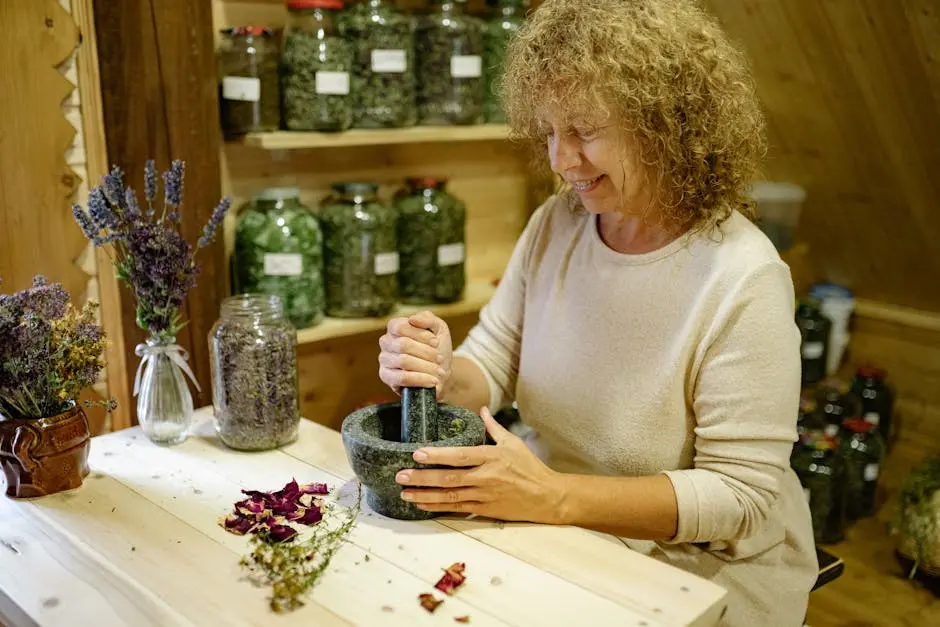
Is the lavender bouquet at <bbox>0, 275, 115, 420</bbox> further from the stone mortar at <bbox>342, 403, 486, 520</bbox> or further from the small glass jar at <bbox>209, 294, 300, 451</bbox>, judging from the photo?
the stone mortar at <bbox>342, 403, 486, 520</bbox>

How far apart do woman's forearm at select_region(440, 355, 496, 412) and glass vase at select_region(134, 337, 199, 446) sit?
0.43 m

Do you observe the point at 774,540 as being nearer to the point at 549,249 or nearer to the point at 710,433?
the point at 710,433

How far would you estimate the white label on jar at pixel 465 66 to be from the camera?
6.80 feet

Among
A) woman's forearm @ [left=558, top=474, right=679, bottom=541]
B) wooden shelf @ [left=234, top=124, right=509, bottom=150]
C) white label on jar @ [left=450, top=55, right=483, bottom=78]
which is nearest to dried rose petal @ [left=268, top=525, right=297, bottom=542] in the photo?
woman's forearm @ [left=558, top=474, right=679, bottom=541]

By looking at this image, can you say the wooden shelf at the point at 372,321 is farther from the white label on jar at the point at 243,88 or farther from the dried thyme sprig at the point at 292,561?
the dried thyme sprig at the point at 292,561

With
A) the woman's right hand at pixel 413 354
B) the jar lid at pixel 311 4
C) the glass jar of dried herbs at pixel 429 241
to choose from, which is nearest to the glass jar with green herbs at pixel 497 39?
the glass jar of dried herbs at pixel 429 241

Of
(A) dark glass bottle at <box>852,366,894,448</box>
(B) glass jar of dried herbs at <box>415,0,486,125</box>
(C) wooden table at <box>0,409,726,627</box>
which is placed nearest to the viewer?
(C) wooden table at <box>0,409,726,627</box>

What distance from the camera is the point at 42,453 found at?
1.21m

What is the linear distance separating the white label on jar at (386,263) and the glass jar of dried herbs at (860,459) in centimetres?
144

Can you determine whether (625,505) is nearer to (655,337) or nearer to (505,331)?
(655,337)

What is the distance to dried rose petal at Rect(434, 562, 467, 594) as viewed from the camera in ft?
3.29

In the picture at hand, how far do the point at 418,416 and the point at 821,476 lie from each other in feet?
5.66

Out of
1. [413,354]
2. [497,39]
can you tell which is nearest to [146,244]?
[413,354]

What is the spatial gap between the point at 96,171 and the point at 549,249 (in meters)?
0.91
